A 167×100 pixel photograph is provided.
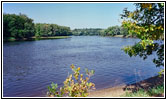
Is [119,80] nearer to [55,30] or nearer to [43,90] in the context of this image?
[43,90]

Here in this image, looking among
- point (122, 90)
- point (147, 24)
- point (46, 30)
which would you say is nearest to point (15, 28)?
point (46, 30)

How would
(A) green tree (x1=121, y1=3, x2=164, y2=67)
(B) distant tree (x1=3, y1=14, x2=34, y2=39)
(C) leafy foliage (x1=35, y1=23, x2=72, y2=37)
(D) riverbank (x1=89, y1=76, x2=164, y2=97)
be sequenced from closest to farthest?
(A) green tree (x1=121, y1=3, x2=164, y2=67)
(D) riverbank (x1=89, y1=76, x2=164, y2=97)
(B) distant tree (x1=3, y1=14, x2=34, y2=39)
(C) leafy foliage (x1=35, y1=23, x2=72, y2=37)

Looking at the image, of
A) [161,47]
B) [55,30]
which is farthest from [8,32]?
[161,47]

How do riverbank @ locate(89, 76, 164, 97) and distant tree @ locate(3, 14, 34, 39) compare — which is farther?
distant tree @ locate(3, 14, 34, 39)

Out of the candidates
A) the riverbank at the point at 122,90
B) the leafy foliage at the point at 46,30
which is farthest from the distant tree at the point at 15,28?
the riverbank at the point at 122,90

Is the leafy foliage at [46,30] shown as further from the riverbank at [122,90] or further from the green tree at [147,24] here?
the green tree at [147,24]

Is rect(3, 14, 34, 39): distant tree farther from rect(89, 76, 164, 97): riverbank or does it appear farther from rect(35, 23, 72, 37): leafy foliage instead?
rect(89, 76, 164, 97): riverbank

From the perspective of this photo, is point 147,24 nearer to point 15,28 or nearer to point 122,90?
point 122,90

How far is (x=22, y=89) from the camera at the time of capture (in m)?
15.8

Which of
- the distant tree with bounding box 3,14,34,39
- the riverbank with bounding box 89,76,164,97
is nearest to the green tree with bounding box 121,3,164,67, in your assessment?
the riverbank with bounding box 89,76,164,97

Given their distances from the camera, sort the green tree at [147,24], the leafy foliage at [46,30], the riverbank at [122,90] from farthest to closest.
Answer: the leafy foliage at [46,30], the riverbank at [122,90], the green tree at [147,24]

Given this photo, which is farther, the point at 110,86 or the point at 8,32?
the point at 8,32

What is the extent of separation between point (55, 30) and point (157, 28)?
131m

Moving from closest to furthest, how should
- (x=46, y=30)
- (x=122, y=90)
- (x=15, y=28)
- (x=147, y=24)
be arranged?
(x=147, y=24) → (x=122, y=90) → (x=15, y=28) → (x=46, y=30)
